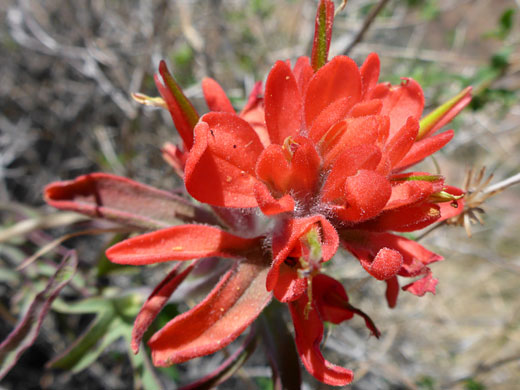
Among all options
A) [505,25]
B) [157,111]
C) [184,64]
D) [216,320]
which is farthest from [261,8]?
[216,320]

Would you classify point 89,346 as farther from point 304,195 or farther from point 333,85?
point 333,85

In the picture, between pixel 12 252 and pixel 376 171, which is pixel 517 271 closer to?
pixel 376 171

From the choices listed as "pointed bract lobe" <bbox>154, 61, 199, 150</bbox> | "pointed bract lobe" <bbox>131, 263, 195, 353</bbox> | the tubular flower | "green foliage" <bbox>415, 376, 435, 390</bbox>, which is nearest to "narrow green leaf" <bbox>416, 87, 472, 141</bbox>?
the tubular flower

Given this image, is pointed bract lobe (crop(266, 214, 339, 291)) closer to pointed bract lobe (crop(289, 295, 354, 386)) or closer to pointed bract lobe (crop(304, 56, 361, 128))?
pointed bract lobe (crop(289, 295, 354, 386))

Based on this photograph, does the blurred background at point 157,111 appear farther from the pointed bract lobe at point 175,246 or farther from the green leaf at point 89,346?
the pointed bract lobe at point 175,246

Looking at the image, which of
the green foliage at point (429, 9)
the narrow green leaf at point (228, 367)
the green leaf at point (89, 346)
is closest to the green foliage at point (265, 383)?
the narrow green leaf at point (228, 367)

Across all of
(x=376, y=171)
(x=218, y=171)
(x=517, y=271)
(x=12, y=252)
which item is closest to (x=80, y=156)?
(x=12, y=252)
